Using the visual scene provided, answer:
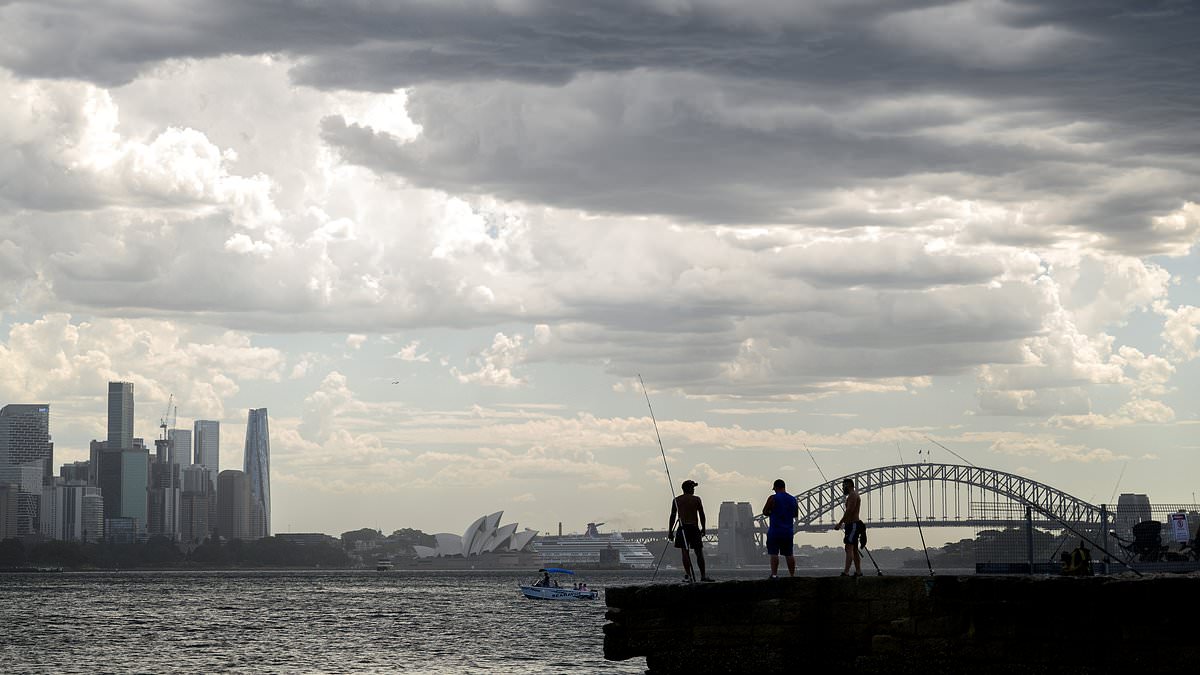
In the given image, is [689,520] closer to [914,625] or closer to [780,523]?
[780,523]

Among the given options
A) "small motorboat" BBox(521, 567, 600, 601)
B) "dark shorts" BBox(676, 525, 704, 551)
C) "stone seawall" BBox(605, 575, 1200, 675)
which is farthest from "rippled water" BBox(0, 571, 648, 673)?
"stone seawall" BBox(605, 575, 1200, 675)

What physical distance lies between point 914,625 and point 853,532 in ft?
9.00

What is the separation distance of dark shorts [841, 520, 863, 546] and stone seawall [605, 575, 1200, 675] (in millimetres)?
1716

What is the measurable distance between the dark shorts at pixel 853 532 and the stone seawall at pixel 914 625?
1.72 m

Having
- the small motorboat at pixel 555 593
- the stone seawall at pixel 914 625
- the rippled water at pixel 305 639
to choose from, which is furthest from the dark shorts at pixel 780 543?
the small motorboat at pixel 555 593

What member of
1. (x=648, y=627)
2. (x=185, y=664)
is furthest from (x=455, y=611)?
(x=648, y=627)

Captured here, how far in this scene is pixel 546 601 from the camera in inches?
4584

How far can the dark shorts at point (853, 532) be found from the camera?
821 inches

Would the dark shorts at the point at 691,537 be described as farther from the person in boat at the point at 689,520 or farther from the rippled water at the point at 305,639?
the rippled water at the point at 305,639

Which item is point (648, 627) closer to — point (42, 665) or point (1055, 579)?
point (1055, 579)

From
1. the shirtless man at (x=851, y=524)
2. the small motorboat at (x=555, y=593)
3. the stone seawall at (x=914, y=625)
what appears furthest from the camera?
the small motorboat at (x=555, y=593)

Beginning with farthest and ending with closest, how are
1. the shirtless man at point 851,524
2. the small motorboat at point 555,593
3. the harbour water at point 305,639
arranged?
1. the small motorboat at point 555,593
2. the harbour water at point 305,639
3. the shirtless man at point 851,524

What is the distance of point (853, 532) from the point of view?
2095cm

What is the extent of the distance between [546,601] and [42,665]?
2862 inches
